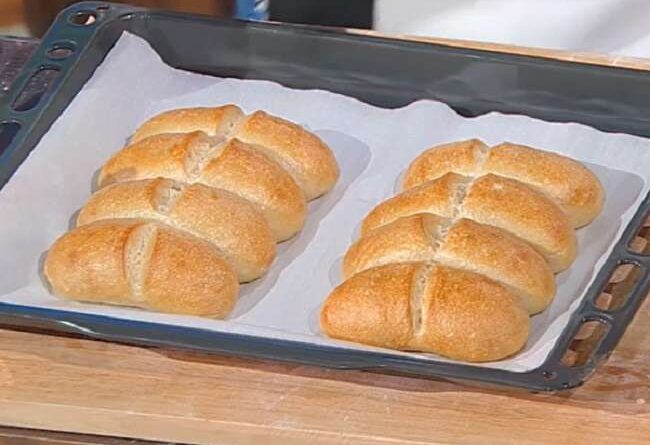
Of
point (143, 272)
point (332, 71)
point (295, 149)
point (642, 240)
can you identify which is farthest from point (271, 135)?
point (642, 240)

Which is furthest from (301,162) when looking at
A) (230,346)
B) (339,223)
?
(230,346)

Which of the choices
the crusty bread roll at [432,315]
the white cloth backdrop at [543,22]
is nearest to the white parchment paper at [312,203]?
the crusty bread roll at [432,315]

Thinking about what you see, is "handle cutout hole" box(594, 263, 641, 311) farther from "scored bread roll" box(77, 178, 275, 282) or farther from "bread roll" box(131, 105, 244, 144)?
"bread roll" box(131, 105, 244, 144)

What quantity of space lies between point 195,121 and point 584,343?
19.2 inches

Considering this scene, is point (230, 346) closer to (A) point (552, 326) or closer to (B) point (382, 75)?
(A) point (552, 326)

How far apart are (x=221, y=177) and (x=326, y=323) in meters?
0.23

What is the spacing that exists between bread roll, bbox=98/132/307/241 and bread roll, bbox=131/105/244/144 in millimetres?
29

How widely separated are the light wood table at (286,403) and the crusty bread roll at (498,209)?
14 cm

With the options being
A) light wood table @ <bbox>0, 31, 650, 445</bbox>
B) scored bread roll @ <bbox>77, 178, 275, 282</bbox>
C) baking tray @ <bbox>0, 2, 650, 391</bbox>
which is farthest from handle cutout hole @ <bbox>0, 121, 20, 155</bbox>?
light wood table @ <bbox>0, 31, 650, 445</bbox>

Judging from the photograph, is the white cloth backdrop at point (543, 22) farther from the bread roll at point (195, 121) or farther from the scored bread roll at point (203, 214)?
the scored bread roll at point (203, 214)

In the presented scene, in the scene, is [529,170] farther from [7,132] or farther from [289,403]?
[7,132]

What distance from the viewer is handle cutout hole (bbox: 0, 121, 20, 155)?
1347 millimetres

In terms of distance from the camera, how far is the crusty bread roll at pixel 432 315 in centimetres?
112

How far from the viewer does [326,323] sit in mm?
1148
